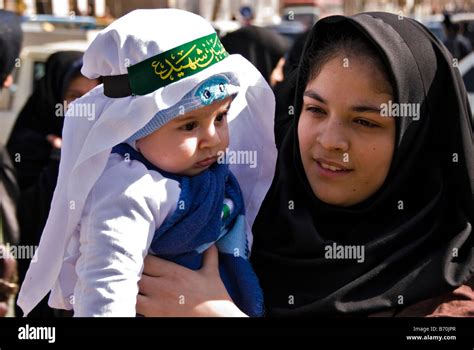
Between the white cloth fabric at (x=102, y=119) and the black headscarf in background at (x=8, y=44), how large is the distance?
1698mm

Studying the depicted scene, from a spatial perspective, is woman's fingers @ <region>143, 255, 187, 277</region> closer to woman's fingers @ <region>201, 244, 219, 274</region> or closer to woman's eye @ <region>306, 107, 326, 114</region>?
woman's fingers @ <region>201, 244, 219, 274</region>

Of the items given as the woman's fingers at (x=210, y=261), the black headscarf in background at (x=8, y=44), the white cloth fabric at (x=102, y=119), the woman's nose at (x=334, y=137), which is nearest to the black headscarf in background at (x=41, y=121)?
the black headscarf in background at (x=8, y=44)

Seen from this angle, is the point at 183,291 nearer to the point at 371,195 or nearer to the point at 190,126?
the point at 190,126

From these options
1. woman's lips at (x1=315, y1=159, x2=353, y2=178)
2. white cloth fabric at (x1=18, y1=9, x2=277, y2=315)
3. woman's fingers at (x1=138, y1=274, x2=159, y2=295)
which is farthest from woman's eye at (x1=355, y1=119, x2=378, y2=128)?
woman's fingers at (x1=138, y1=274, x2=159, y2=295)

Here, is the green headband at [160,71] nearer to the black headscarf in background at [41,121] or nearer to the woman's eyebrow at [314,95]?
the woman's eyebrow at [314,95]

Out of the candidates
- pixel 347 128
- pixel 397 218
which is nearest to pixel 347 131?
pixel 347 128

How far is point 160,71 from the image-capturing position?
168cm

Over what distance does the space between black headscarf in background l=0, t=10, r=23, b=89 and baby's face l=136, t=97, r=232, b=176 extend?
6.00ft

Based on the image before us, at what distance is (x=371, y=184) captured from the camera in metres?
1.87

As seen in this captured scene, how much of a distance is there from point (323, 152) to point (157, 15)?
0.47 m

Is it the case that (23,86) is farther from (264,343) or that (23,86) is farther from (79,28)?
(264,343)

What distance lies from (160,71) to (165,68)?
12mm

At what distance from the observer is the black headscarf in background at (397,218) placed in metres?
1.81

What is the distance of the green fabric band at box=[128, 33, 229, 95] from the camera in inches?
66.1
